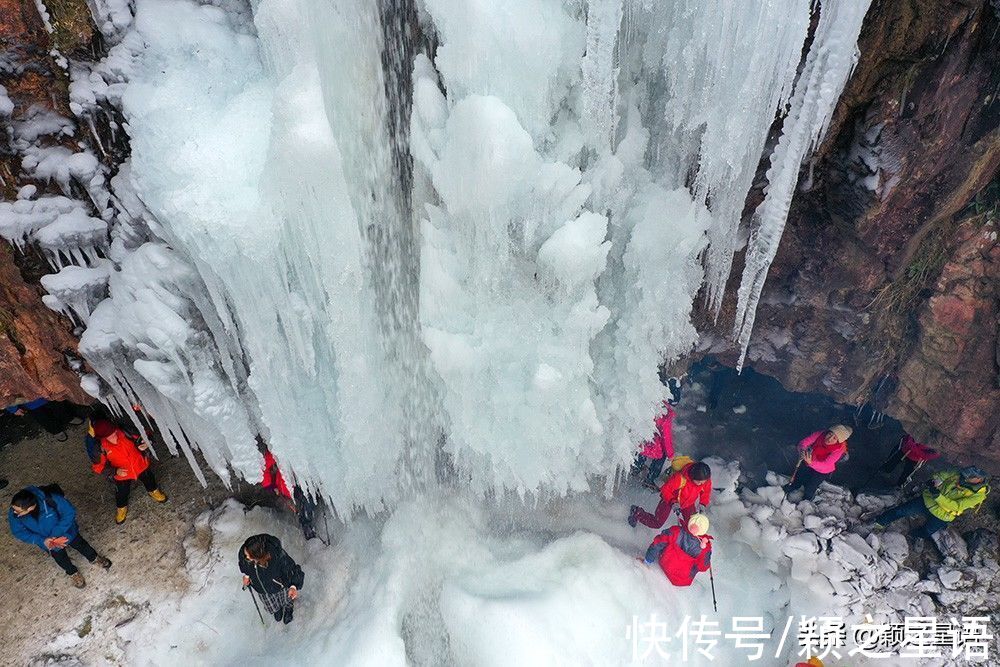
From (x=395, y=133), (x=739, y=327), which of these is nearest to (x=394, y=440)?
(x=395, y=133)

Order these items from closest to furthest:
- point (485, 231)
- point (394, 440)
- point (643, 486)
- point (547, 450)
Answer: point (485, 231) < point (547, 450) < point (394, 440) < point (643, 486)

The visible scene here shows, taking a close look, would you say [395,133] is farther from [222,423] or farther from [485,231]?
[222,423]

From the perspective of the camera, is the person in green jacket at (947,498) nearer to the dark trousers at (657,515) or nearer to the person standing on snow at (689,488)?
the person standing on snow at (689,488)

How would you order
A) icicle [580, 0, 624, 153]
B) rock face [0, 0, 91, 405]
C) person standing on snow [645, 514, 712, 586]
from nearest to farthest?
icicle [580, 0, 624, 153] < rock face [0, 0, 91, 405] < person standing on snow [645, 514, 712, 586]

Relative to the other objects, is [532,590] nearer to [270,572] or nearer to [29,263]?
[270,572]

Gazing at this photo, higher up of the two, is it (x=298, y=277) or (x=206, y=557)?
(x=298, y=277)

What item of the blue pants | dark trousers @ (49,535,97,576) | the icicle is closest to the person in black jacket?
dark trousers @ (49,535,97,576)

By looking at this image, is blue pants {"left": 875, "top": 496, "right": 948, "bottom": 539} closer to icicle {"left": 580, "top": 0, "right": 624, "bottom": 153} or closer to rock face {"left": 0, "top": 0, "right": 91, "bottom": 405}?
icicle {"left": 580, "top": 0, "right": 624, "bottom": 153}
